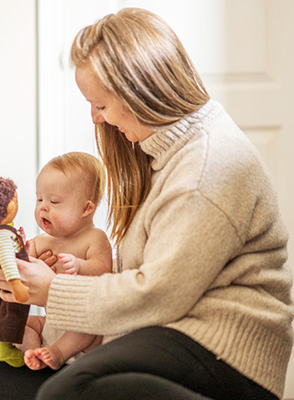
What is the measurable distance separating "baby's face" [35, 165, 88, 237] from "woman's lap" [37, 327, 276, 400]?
1.42 ft

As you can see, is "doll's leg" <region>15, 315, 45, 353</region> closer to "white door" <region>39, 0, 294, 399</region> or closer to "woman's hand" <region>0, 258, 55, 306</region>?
"woman's hand" <region>0, 258, 55, 306</region>

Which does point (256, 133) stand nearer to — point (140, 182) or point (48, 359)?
point (140, 182)

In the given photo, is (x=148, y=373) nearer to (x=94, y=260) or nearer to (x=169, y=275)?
(x=169, y=275)

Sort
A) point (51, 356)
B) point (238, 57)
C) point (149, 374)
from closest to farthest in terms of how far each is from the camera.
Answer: point (149, 374) → point (51, 356) → point (238, 57)

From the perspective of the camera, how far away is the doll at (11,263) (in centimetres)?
120

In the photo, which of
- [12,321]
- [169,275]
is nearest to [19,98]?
[12,321]

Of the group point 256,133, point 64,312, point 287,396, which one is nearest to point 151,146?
point 64,312

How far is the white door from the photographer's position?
2104 millimetres

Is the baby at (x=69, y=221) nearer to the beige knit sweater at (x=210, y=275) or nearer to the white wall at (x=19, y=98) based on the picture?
the beige knit sweater at (x=210, y=275)

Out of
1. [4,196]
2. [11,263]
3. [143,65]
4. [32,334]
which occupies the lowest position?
[32,334]

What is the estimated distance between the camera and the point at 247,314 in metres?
1.13

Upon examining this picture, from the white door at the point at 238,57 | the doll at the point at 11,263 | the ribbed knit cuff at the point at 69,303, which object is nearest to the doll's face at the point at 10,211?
the doll at the point at 11,263

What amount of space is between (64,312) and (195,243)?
0.30 meters

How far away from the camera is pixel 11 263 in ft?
3.97
